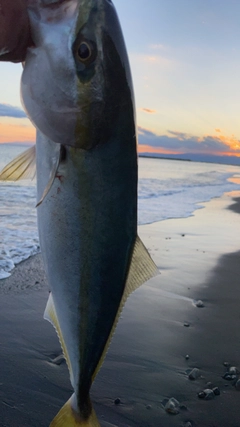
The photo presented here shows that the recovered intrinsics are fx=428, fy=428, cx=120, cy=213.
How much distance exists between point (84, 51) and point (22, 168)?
0.54m

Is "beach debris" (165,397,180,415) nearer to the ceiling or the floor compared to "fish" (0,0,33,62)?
nearer to the floor

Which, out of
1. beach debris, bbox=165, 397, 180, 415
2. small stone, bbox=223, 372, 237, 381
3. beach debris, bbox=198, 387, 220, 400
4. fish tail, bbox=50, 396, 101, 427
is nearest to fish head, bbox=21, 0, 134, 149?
fish tail, bbox=50, 396, 101, 427

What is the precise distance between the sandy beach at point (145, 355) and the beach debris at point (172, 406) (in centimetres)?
3

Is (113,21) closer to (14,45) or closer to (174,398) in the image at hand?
(14,45)

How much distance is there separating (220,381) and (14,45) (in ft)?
11.2

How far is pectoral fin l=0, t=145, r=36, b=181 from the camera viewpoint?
1.79 meters

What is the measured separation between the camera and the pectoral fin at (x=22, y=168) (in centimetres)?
179

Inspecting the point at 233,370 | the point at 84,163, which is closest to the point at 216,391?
the point at 233,370

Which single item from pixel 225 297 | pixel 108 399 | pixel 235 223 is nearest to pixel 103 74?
pixel 108 399

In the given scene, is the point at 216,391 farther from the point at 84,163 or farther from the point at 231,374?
the point at 84,163

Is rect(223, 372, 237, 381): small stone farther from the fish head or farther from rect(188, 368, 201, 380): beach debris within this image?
the fish head

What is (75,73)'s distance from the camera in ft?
5.26

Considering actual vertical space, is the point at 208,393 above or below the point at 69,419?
below

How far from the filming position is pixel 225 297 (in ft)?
20.0
